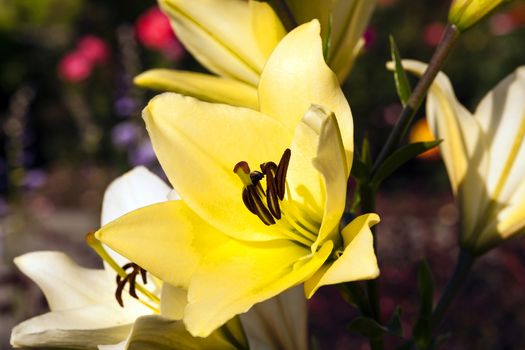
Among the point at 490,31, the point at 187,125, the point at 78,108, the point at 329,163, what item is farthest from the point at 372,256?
the point at 490,31

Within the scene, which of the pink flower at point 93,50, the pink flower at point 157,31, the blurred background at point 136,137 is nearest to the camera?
the blurred background at point 136,137

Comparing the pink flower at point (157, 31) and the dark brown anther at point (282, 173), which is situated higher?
the dark brown anther at point (282, 173)

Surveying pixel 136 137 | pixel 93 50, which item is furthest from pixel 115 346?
pixel 93 50

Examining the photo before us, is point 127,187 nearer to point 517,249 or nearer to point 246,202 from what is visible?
point 246,202

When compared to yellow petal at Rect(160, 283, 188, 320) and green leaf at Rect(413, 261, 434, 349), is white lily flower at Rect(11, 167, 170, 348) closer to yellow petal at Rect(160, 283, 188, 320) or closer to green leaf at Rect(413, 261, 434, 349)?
yellow petal at Rect(160, 283, 188, 320)

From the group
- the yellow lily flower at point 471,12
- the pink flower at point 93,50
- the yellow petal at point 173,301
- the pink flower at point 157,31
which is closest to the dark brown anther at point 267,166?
the yellow petal at point 173,301

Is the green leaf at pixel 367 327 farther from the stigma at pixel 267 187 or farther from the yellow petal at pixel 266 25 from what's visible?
the yellow petal at pixel 266 25
